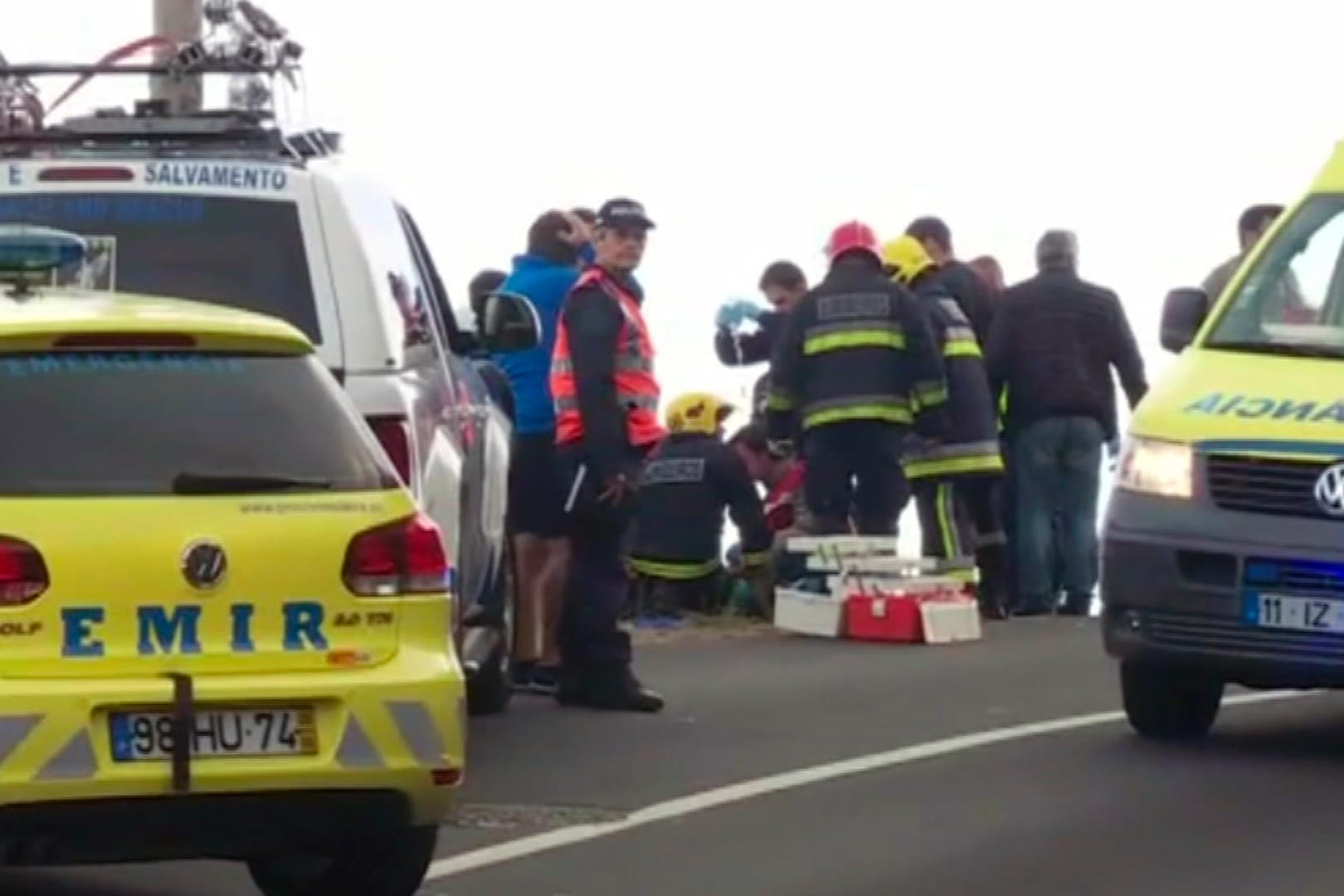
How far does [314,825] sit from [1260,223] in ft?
39.0

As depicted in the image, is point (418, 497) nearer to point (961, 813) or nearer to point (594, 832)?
point (594, 832)

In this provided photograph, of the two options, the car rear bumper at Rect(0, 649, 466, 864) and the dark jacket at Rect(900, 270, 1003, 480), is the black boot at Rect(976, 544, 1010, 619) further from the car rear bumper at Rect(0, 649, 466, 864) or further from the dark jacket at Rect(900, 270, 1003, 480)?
the car rear bumper at Rect(0, 649, 466, 864)

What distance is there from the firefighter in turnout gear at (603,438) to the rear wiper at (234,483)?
506 centimetres

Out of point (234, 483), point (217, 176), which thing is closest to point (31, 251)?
point (234, 483)

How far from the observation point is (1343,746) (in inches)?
536

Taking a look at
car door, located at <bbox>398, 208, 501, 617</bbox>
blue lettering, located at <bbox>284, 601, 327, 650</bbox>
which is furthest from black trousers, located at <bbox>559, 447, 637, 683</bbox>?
blue lettering, located at <bbox>284, 601, 327, 650</bbox>

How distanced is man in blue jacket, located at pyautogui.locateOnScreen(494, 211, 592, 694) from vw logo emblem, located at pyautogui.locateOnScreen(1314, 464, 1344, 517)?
10.8 feet

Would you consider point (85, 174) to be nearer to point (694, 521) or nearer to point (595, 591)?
point (595, 591)

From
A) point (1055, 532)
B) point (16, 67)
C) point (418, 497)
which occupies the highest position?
point (16, 67)

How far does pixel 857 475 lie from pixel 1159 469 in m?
5.46

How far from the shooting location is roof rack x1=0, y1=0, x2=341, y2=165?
12.4 meters

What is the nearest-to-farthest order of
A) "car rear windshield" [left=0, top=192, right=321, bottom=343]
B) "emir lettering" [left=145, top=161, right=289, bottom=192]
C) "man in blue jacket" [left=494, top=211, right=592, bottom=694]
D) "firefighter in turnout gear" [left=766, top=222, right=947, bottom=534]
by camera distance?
"car rear windshield" [left=0, top=192, right=321, bottom=343] < "emir lettering" [left=145, top=161, right=289, bottom=192] < "man in blue jacket" [left=494, top=211, right=592, bottom=694] < "firefighter in turnout gear" [left=766, top=222, right=947, bottom=534]

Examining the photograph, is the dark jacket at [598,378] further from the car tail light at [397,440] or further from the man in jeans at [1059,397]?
the man in jeans at [1059,397]

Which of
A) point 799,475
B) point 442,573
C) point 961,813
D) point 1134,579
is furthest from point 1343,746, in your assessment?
point 799,475
